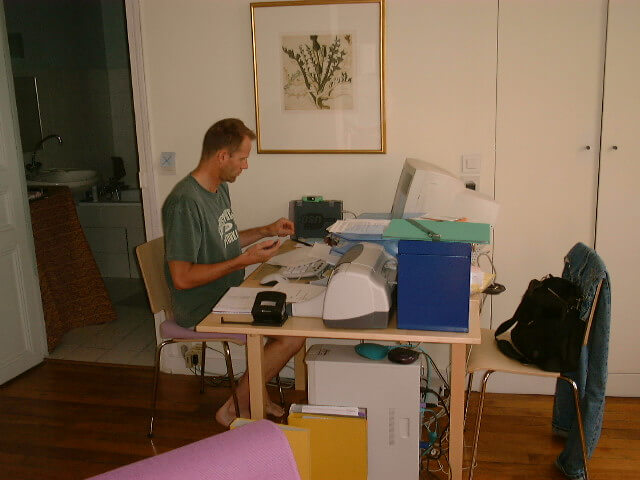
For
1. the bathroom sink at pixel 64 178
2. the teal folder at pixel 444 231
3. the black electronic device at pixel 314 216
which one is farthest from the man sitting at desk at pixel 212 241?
the bathroom sink at pixel 64 178

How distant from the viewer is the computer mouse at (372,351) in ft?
7.79

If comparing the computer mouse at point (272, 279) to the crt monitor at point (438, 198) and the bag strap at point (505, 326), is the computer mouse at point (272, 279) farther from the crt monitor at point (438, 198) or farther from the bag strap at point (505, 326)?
the bag strap at point (505, 326)

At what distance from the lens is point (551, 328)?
2.35 meters

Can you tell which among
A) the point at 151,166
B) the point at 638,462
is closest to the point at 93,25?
the point at 151,166

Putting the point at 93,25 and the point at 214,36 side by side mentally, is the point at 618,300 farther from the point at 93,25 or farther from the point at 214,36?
the point at 93,25

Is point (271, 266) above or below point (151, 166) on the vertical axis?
below

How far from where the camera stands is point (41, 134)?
5027 mm

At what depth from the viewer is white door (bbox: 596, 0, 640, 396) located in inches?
115

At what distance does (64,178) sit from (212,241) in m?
2.28

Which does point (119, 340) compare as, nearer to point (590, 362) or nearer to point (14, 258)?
point (14, 258)

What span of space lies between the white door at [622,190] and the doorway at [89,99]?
3.20 meters

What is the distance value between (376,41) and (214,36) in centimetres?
82

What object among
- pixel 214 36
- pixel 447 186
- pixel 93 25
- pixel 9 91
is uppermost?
pixel 93 25

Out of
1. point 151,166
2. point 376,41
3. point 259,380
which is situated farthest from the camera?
point 151,166
